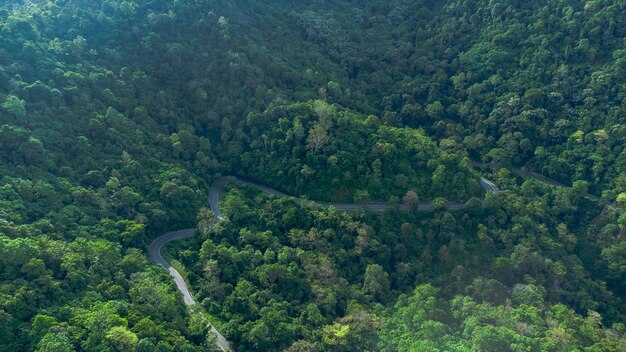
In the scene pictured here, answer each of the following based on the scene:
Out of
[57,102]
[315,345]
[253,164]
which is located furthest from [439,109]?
[57,102]

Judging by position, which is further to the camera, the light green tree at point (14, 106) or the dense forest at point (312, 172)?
the light green tree at point (14, 106)

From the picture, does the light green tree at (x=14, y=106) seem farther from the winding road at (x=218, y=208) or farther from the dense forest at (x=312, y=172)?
the winding road at (x=218, y=208)

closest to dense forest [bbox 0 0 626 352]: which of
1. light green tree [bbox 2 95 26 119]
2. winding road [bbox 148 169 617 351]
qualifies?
light green tree [bbox 2 95 26 119]

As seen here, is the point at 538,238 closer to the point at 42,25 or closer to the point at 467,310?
the point at 467,310

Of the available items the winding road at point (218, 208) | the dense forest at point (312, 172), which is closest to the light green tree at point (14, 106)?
the dense forest at point (312, 172)

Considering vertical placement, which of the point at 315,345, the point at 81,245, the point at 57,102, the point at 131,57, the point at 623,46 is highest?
the point at 623,46

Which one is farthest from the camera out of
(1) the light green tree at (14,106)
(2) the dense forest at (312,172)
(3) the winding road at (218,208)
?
(1) the light green tree at (14,106)
